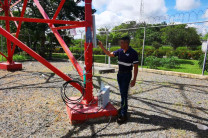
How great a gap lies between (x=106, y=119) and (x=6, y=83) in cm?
504

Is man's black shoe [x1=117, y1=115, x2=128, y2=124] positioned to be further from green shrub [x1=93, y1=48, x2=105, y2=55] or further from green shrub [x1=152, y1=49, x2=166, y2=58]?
green shrub [x1=93, y1=48, x2=105, y2=55]

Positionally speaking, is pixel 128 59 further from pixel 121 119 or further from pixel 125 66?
pixel 121 119

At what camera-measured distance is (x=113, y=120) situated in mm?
3607

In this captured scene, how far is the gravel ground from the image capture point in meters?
3.15

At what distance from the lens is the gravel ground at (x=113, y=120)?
10.3 ft

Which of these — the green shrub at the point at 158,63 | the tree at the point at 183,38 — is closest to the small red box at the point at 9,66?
the green shrub at the point at 158,63

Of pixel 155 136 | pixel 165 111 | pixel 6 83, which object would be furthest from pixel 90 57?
pixel 6 83

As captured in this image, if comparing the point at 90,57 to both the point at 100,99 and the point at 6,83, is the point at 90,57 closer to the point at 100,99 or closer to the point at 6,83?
the point at 100,99

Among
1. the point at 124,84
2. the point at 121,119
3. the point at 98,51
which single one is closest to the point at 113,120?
the point at 121,119

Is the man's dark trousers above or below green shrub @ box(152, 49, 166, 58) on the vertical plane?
below

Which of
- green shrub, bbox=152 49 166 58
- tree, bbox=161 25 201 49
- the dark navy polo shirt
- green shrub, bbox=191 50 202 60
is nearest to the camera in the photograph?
the dark navy polo shirt

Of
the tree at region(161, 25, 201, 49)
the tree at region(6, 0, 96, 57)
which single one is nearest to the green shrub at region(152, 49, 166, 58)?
the tree at region(6, 0, 96, 57)

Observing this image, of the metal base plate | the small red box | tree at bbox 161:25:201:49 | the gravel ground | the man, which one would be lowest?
the gravel ground

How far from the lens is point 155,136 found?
3.02m
